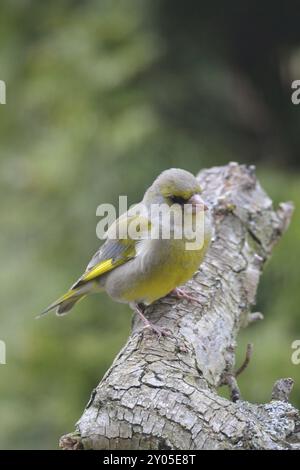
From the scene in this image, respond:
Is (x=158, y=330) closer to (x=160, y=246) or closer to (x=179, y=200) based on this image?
(x=160, y=246)

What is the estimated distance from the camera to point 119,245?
154 inches

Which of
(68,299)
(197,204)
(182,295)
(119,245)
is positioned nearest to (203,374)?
(182,295)

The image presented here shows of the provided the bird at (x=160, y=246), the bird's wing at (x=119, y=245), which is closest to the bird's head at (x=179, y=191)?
the bird at (x=160, y=246)

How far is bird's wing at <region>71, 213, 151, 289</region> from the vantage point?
385 cm

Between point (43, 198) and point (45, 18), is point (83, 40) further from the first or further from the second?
point (43, 198)

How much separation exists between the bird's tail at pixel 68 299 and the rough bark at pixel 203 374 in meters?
0.43

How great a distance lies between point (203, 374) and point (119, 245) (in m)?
0.94

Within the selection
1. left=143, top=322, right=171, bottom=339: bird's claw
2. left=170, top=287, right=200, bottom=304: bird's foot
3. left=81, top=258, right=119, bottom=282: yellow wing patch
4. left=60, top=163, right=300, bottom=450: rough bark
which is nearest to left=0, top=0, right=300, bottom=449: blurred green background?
left=60, top=163, right=300, bottom=450: rough bark

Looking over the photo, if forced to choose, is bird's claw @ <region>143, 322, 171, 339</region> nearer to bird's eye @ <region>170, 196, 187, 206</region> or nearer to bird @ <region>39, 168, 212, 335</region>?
bird @ <region>39, 168, 212, 335</region>

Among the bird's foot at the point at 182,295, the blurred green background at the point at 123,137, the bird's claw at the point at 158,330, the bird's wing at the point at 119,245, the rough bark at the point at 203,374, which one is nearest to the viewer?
the rough bark at the point at 203,374

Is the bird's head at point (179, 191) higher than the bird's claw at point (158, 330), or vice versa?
the bird's head at point (179, 191)

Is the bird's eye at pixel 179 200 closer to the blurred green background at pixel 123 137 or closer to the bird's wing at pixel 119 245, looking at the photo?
the bird's wing at pixel 119 245

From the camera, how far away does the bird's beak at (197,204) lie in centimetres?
366

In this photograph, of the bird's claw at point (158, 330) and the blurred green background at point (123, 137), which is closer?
the bird's claw at point (158, 330)
